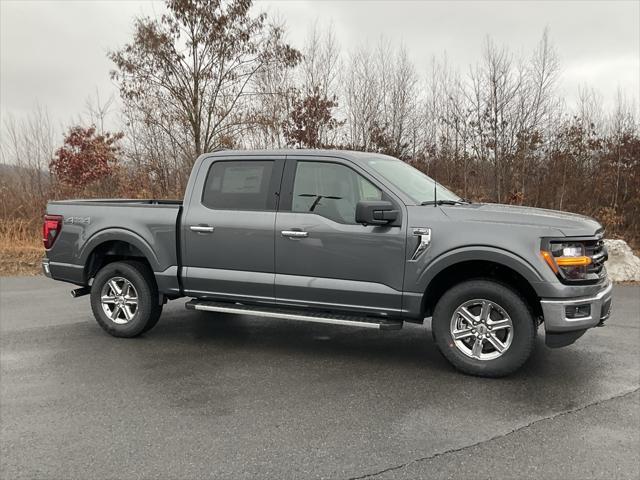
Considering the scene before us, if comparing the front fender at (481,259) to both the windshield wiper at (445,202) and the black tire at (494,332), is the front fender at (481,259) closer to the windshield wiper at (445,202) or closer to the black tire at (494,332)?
the black tire at (494,332)

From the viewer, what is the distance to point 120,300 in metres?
6.09

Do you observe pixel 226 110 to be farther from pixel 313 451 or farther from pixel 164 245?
pixel 313 451

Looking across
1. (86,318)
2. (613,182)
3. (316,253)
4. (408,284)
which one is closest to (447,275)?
(408,284)

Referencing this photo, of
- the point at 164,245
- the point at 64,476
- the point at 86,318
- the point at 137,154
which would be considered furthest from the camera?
the point at 137,154

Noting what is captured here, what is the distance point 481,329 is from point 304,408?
1700 mm

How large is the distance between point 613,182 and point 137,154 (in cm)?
1417

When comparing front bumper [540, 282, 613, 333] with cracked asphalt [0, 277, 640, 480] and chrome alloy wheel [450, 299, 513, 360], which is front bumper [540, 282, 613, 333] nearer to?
chrome alloy wheel [450, 299, 513, 360]

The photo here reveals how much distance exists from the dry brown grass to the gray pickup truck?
5.83 meters

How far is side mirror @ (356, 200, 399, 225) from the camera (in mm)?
4711

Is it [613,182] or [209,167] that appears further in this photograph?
[613,182]

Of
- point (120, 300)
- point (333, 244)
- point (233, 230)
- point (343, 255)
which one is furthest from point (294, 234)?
point (120, 300)

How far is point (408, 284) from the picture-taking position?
191 inches

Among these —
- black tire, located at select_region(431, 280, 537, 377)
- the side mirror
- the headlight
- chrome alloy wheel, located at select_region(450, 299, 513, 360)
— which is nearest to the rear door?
the side mirror

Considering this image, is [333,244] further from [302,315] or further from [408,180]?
[408,180]
